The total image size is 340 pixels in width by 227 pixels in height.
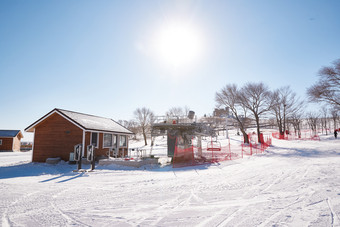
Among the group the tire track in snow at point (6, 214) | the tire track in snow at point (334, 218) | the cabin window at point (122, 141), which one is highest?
the cabin window at point (122, 141)

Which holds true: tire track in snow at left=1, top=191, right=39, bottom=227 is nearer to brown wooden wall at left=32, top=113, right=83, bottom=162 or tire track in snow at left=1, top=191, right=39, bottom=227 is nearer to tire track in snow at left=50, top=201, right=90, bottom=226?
tire track in snow at left=50, top=201, right=90, bottom=226

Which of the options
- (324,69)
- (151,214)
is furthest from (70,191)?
(324,69)

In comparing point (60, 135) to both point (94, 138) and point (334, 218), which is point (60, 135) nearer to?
point (94, 138)

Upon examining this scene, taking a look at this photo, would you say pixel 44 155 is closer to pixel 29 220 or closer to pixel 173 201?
pixel 29 220

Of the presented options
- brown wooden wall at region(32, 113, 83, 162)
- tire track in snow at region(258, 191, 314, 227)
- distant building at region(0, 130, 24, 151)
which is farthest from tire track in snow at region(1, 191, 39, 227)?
distant building at region(0, 130, 24, 151)

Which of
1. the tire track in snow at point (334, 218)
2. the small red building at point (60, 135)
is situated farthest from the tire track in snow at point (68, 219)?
the small red building at point (60, 135)

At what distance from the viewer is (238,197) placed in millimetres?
5602

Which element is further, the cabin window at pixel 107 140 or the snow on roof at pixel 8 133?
the snow on roof at pixel 8 133

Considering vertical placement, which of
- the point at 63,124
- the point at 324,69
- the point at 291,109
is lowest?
the point at 63,124

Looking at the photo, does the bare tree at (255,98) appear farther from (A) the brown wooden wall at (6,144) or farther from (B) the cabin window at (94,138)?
(A) the brown wooden wall at (6,144)

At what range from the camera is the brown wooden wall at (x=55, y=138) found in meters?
16.7

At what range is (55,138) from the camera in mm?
17188

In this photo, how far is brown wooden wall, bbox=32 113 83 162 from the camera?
1669cm

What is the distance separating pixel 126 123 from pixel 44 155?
2712 inches
